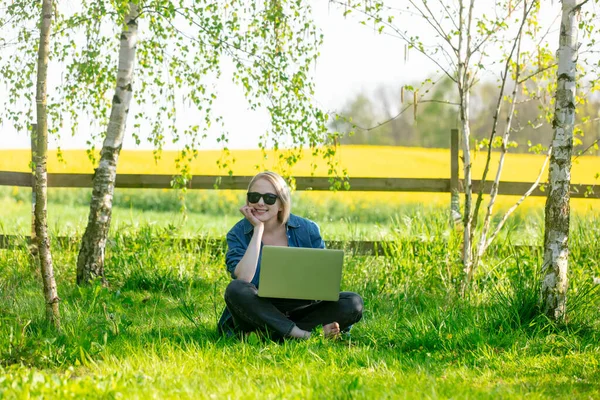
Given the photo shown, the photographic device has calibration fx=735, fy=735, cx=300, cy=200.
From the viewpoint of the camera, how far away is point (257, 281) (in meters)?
4.32

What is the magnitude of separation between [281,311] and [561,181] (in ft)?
6.16

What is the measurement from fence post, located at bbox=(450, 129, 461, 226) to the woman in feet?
7.84

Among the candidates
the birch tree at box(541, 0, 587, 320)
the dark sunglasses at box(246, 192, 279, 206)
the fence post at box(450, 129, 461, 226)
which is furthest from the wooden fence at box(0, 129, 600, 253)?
the dark sunglasses at box(246, 192, 279, 206)

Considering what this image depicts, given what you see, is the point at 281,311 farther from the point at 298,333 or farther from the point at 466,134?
the point at 466,134

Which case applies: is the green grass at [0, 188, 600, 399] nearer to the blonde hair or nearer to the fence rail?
the fence rail

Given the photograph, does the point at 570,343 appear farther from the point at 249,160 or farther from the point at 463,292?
the point at 249,160

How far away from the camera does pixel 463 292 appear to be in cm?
545

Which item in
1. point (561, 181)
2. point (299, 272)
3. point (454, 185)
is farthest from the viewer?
point (454, 185)

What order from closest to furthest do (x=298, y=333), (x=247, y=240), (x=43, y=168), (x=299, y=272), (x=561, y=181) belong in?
1. (x=299, y=272)
2. (x=298, y=333)
3. (x=43, y=168)
4. (x=247, y=240)
5. (x=561, y=181)

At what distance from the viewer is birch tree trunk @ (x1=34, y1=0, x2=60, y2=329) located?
4133 millimetres

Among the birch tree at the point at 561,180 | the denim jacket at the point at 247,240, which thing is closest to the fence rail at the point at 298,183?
the birch tree at the point at 561,180

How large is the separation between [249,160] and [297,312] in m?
14.0

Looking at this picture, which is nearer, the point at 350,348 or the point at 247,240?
the point at 350,348

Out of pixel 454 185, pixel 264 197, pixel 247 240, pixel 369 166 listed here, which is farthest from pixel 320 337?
pixel 369 166
